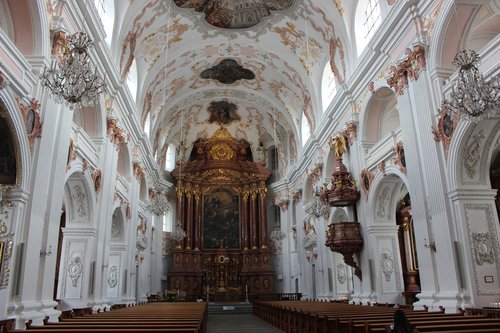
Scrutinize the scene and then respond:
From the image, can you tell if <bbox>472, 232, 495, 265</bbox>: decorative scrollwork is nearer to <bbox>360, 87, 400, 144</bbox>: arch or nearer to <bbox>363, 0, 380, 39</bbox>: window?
<bbox>360, 87, 400, 144</bbox>: arch

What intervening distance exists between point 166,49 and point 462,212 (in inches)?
514

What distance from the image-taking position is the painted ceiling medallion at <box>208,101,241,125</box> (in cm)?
2542

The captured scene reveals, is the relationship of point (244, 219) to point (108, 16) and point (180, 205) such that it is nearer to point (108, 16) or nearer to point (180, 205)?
point (180, 205)

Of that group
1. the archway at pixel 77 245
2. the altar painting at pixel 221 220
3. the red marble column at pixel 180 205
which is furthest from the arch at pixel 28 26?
the altar painting at pixel 221 220

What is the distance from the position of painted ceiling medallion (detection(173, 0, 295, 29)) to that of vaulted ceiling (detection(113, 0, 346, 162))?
4 centimetres

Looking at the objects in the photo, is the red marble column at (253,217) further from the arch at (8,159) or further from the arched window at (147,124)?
the arch at (8,159)

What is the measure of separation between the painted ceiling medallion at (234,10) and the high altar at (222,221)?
33.5ft

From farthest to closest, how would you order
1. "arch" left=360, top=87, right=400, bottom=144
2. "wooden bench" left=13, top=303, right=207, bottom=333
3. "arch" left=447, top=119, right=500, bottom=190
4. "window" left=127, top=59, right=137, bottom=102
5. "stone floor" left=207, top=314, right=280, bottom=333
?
"window" left=127, top=59, right=137, bottom=102 < "arch" left=360, top=87, right=400, bottom=144 < "stone floor" left=207, top=314, right=280, bottom=333 < "arch" left=447, top=119, right=500, bottom=190 < "wooden bench" left=13, top=303, right=207, bottom=333

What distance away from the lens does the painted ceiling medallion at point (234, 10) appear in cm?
1595

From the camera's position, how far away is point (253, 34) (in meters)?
18.2

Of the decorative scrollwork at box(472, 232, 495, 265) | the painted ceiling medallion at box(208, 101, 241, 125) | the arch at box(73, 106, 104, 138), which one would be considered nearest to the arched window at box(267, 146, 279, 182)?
the painted ceiling medallion at box(208, 101, 241, 125)

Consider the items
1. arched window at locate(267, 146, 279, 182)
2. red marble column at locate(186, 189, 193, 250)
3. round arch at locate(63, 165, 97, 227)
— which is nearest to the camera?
round arch at locate(63, 165, 97, 227)

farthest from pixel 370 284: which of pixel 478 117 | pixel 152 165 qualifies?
pixel 152 165

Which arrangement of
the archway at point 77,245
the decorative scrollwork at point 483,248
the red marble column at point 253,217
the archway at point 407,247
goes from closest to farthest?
the decorative scrollwork at point 483,248 < the archway at point 77,245 < the archway at point 407,247 < the red marble column at point 253,217
